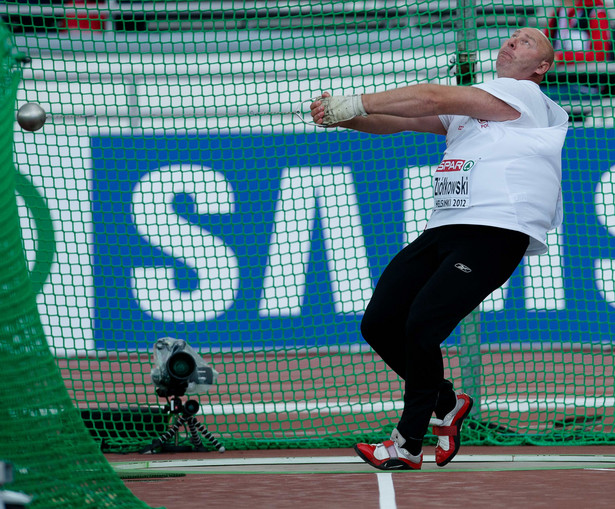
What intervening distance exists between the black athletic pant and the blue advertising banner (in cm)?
294

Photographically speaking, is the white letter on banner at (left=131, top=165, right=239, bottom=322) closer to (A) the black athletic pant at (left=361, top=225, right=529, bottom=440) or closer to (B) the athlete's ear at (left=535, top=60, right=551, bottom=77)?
(A) the black athletic pant at (left=361, top=225, right=529, bottom=440)

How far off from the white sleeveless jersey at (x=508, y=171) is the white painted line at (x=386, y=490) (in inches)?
47.2

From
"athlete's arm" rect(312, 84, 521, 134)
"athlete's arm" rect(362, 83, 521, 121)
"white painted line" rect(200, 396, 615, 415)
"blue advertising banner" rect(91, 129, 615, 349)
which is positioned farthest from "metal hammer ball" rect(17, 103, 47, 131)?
"blue advertising banner" rect(91, 129, 615, 349)

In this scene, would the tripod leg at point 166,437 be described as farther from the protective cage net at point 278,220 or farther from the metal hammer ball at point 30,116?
the metal hammer ball at point 30,116

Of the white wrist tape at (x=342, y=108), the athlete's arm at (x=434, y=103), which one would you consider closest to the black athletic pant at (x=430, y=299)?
the athlete's arm at (x=434, y=103)

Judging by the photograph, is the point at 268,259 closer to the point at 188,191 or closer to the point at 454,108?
the point at 188,191

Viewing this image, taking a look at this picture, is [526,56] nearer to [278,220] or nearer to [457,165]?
[457,165]

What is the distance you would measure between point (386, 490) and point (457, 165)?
1460 millimetres

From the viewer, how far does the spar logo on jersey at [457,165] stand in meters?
4.52

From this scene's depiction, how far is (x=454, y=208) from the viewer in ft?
14.9

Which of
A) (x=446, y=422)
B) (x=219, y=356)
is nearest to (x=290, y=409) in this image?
(x=219, y=356)

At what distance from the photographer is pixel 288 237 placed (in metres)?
8.04

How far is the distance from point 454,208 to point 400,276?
1.34ft

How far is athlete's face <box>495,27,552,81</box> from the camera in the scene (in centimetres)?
468
